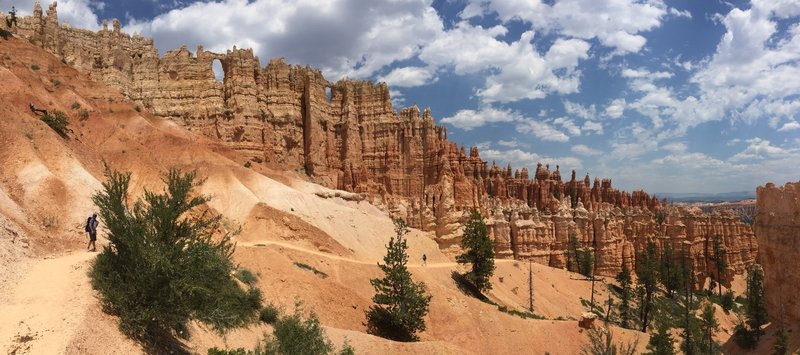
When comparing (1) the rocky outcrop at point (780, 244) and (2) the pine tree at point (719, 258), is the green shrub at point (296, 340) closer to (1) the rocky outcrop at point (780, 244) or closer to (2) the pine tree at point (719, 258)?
(1) the rocky outcrop at point (780, 244)

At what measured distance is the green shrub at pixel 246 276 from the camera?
88.1ft

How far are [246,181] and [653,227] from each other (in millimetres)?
59499

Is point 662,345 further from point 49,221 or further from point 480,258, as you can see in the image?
point 49,221

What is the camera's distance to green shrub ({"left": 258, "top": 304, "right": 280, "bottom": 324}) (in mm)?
24719

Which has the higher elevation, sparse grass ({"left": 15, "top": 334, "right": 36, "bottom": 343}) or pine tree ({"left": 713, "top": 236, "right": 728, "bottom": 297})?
sparse grass ({"left": 15, "top": 334, "right": 36, "bottom": 343})

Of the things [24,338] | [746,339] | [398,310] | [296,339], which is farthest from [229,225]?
[746,339]

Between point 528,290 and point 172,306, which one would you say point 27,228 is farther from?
point 528,290

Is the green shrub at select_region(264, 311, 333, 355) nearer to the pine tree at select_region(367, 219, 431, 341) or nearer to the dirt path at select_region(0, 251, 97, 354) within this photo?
the pine tree at select_region(367, 219, 431, 341)

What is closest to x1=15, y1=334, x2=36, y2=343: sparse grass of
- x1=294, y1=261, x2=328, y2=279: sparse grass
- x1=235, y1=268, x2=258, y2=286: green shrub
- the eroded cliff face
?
x1=235, y1=268, x2=258, y2=286: green shrub

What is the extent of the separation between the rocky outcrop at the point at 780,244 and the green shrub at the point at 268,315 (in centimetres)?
2828

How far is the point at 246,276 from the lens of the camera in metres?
27.2

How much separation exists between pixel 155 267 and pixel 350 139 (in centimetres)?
5040

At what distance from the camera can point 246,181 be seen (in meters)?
47.8

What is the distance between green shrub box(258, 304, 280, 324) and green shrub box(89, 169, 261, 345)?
26.5 ft
